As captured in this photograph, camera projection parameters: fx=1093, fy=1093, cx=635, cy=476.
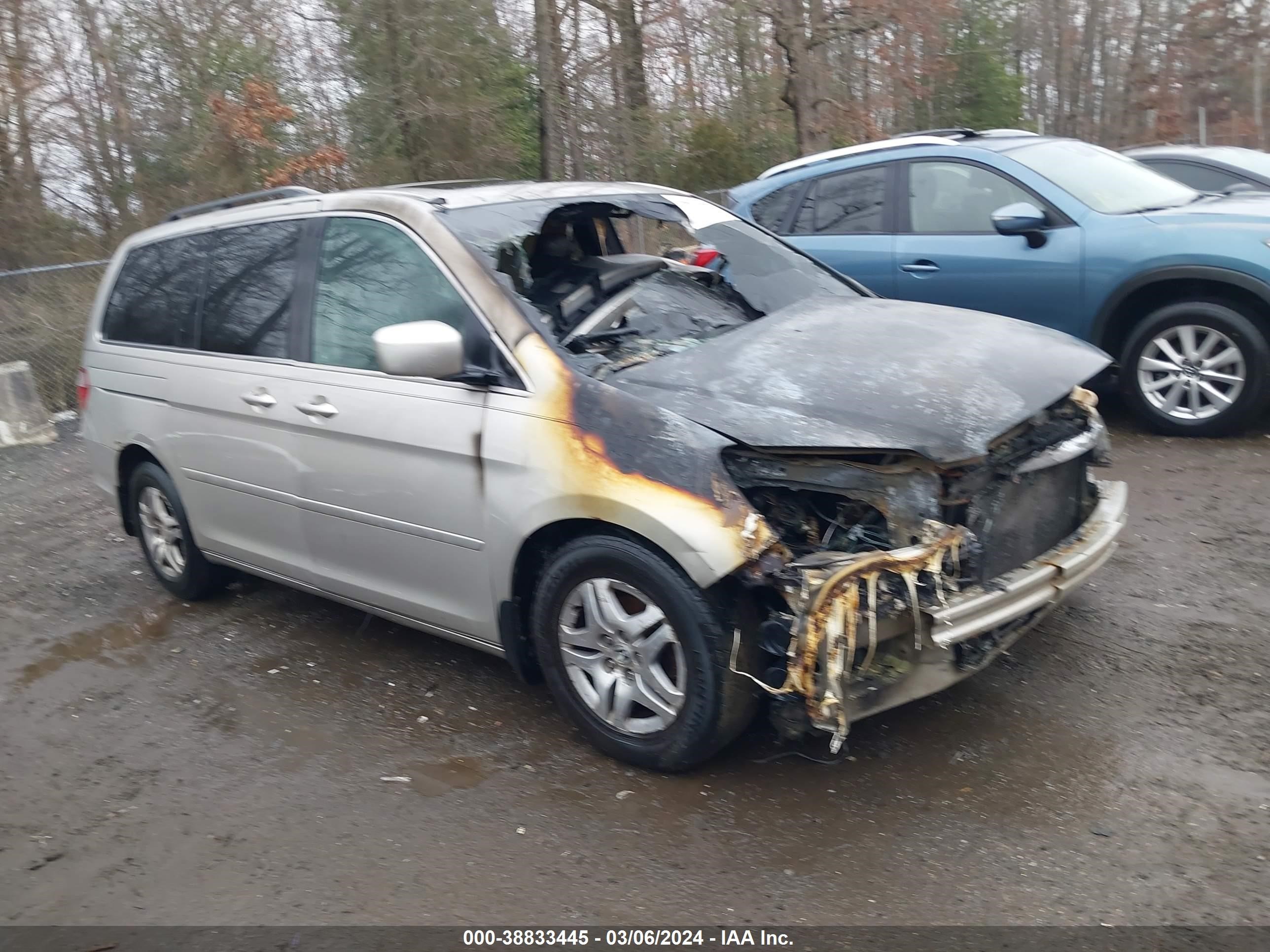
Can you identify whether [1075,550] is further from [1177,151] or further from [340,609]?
[1177,151]

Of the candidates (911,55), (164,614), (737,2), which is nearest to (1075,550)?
(164,614)

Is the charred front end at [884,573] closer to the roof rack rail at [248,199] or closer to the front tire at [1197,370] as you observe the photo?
the roof rack rail at [248,199]

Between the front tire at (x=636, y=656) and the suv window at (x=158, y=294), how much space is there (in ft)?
8.52

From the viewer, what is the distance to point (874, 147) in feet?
25.0

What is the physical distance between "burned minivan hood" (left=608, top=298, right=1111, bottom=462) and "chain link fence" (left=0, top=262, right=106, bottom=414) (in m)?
8.80

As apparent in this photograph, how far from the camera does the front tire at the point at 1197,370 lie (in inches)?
244

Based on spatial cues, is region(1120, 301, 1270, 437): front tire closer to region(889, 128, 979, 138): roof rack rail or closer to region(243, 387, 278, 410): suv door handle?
region(889, 128, 979, 138): roof rack rail

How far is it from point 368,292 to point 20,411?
7114mm

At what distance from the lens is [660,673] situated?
11.3 ft

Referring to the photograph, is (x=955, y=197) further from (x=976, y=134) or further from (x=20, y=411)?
(x=20, y=411)

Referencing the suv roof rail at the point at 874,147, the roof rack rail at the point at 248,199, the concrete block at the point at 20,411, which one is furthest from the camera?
the concrete block at the point at 20,411

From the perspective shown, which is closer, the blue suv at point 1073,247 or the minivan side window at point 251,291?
the minivan side window at point 251,291
